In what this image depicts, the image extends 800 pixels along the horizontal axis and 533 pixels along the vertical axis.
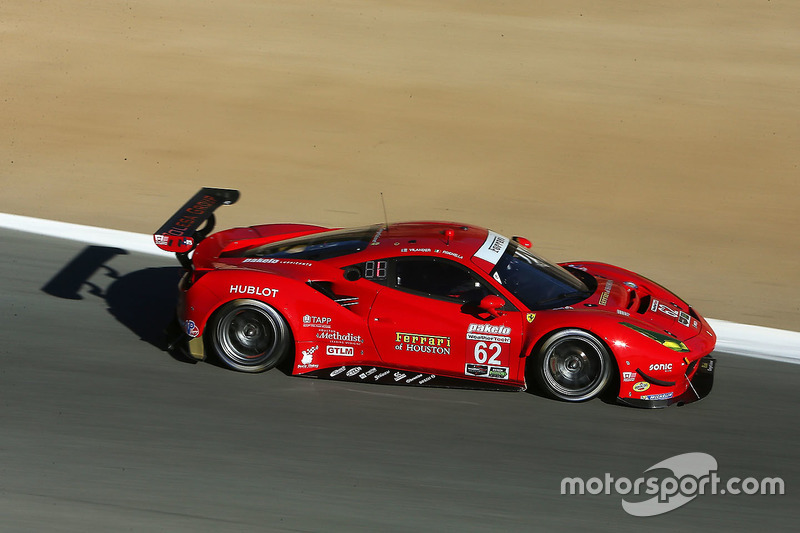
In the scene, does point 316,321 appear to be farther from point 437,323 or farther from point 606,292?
point 606,292

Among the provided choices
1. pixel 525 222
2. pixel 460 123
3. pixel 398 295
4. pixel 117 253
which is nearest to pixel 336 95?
pixel 460 123

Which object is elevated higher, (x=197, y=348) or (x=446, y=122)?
(x=446, y=122)

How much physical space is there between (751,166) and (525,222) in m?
4.26

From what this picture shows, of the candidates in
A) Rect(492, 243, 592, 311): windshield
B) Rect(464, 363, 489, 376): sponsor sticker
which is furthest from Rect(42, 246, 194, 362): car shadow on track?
Rect(492, 243, 592, 311): windshield

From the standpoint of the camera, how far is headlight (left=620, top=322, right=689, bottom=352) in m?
6.50

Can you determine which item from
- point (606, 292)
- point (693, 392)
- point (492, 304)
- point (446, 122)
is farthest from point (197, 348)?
point (446, 122)

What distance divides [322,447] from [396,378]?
918mm

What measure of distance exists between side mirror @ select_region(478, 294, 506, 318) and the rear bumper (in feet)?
3.81

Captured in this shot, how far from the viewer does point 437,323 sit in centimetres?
657

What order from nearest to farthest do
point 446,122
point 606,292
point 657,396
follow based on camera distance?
point 657,396 → point 606,292 → point 446,122

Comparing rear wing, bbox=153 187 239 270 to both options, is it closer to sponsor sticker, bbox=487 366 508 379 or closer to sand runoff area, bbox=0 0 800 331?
sponsor sticker, bbox=487 366 508 379

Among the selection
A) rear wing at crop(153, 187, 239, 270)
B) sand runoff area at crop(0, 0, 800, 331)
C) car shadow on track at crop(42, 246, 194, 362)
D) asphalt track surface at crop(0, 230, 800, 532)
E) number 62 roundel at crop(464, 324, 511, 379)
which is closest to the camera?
asphalt track surface at crop(0, 230, 800, 532)

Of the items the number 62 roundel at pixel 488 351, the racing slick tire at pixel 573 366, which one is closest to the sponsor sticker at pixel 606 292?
the racing slick tire at pixel 573 366
